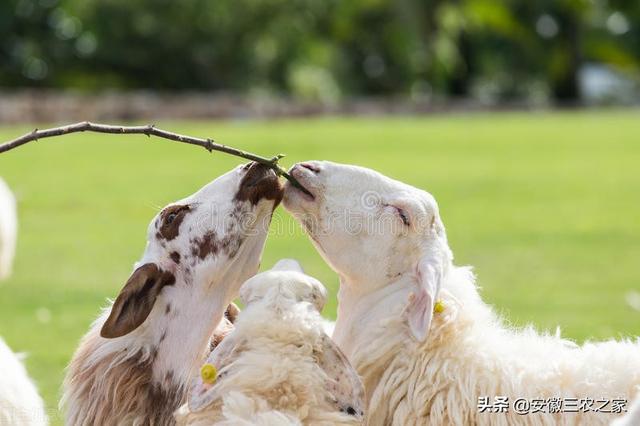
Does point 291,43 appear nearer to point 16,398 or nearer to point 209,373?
point 16,398

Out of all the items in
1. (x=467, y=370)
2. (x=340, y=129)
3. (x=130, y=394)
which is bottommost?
(x=130, y=394)

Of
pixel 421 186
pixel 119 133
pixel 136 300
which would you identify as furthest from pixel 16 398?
pixel 421 186

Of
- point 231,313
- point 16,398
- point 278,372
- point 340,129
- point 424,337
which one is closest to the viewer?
point 278,372

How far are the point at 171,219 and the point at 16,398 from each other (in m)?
0.87

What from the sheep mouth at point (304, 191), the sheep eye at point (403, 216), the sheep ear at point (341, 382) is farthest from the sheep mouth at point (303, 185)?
the sheep ear at point (341, 382)

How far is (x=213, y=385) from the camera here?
3748 mm

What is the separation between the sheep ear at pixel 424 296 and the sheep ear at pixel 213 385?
68 centimetres

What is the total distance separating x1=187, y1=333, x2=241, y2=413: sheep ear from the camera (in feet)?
12.2

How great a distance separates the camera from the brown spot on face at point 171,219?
4508 millimetres

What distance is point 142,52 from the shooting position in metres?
41.4

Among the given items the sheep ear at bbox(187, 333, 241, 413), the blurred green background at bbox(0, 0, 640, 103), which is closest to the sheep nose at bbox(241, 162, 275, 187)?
the sheep ear at bbox(187, 333, 241, 413)

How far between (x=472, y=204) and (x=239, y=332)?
12455 millimetres

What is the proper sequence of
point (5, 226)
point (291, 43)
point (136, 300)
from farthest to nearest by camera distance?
point (291, 43) → point (5, 226) → point (136, 300)

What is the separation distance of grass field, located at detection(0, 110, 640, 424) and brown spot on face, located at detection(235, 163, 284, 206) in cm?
165
